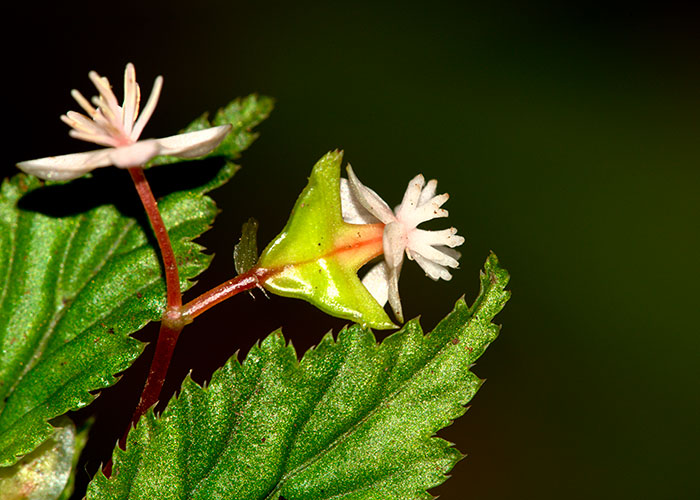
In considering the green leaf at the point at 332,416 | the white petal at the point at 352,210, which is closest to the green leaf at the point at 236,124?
the white petal at the point at 352,210

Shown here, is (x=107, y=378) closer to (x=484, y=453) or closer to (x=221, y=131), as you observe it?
(x=221, y=131)

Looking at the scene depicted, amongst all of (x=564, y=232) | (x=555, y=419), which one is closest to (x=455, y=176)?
(x=564, y=232)

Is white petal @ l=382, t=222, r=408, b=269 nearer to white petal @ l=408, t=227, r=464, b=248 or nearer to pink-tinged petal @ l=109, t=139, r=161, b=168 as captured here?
white petal @ l=408, t=227, r=464, b=248

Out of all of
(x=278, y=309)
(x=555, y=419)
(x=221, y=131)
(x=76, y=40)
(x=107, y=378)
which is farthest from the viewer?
(x=76, y=40)

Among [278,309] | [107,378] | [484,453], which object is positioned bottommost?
[484,453]

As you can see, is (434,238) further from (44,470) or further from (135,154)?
(44,470)

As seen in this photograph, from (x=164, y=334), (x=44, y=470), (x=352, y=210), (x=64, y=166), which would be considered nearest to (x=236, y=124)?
(x=352, y=210)

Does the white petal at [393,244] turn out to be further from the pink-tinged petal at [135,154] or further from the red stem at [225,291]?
the pink-tinged petal at [135,154]
